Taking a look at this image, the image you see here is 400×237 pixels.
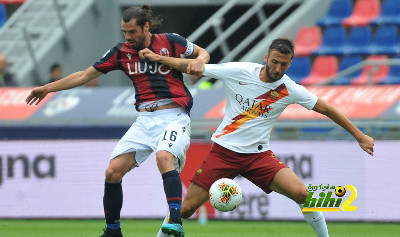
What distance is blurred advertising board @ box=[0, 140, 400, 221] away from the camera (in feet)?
41.4

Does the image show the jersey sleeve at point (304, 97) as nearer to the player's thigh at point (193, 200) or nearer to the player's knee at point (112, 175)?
the player's thigh at point (193, 200)

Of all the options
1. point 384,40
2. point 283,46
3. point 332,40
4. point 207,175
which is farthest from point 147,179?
point 384,40

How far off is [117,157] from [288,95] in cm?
166

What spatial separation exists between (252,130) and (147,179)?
4.40m

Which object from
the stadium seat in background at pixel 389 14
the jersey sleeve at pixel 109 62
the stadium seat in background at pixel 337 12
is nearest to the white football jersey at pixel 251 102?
the jersey sleeve at pixel 109 62

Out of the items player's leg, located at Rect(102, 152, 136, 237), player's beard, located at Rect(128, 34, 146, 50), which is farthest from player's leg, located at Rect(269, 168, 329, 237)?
player's beard, located at Rect(128, 34, 146, 50)

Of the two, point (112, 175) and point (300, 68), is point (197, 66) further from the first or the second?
point (300, 68)

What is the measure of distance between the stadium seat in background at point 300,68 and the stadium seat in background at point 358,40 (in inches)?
28.3

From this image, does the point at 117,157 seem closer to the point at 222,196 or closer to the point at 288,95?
the point at 222,196

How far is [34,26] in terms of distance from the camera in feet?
63.3

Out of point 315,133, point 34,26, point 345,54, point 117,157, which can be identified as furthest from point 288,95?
point 34,26

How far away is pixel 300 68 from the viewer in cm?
1766

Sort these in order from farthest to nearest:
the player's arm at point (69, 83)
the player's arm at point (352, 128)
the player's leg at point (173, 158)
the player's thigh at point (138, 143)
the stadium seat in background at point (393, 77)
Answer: the stadium seat in background at point (393, 77), the player's arm at point (69, 83), the player's thigh at point (138, 143), the player's arm at point (352, 128), the player's leg at point (173, 158)

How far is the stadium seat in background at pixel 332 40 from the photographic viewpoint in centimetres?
1786
